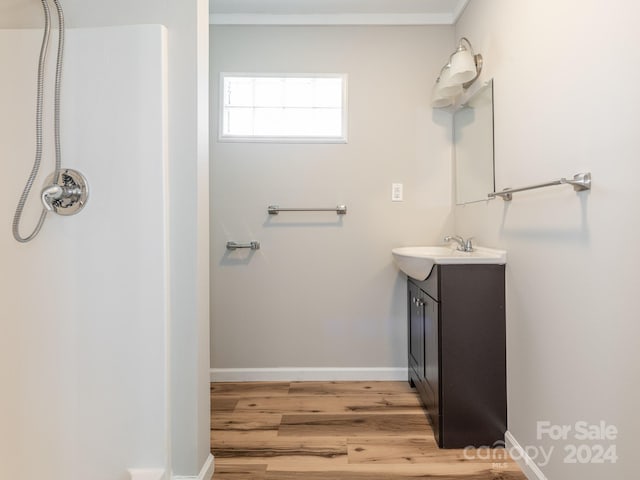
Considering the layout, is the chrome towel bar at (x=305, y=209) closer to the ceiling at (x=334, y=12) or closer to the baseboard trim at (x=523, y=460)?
the ceiling at (x=334, y=12)

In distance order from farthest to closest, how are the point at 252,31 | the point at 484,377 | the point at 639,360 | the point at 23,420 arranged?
1. the point at 252,31
2. the point at 484,377
3. the point at 23,420
4. the point at 639,360


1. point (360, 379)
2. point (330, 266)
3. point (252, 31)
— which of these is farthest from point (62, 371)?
point (252, 31)

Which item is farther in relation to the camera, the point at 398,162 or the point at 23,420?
the point at 398,162

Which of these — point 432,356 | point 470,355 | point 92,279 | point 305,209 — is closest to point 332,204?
point 305,209

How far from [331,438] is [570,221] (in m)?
1.39

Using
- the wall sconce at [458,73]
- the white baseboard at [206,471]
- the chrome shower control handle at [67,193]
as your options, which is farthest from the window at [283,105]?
the white baseboard at [206,471]

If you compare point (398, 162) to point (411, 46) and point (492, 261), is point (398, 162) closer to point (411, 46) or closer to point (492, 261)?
point (411, 46)

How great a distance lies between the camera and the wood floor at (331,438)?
1.48m

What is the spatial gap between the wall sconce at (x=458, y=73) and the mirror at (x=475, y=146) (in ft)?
0.29

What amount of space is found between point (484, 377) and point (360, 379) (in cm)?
94

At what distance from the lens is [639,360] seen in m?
0.92

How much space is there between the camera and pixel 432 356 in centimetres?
172

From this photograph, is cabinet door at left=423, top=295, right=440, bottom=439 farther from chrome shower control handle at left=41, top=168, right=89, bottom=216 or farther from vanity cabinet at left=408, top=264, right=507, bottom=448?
chrome shower control handle at left=41, top=168, right=89, bottom=216

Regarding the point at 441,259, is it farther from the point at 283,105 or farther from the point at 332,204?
the point at 283,105
